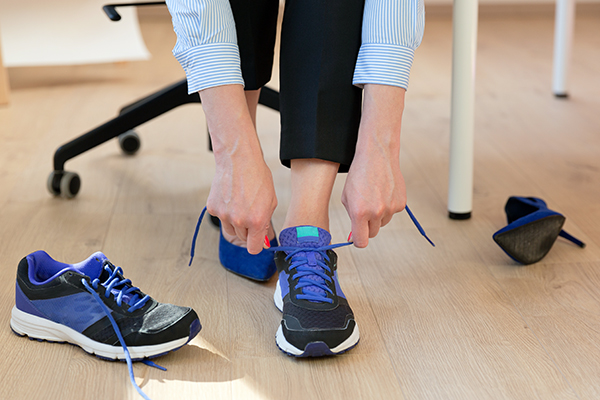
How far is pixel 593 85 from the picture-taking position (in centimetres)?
203

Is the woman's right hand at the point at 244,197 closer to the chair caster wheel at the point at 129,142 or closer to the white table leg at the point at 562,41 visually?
the chair caster wheel at the point at 129,142

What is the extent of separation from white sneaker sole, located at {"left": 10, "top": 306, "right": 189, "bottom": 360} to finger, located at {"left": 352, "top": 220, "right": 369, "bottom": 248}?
0.23 m

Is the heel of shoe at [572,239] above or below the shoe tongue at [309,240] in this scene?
below

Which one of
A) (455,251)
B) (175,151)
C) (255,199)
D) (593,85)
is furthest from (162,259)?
(593,85)

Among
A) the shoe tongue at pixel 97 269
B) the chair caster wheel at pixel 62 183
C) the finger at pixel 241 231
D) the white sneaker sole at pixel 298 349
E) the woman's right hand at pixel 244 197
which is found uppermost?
the woman's right hand at pixel 244 197

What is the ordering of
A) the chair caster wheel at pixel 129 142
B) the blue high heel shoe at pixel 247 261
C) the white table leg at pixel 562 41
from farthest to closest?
the white table leg at pixel 562 41
the chair caster wheel at pixel 129 142
the blue high heel shoe at pixel 247 261

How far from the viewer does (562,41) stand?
5.96 ft

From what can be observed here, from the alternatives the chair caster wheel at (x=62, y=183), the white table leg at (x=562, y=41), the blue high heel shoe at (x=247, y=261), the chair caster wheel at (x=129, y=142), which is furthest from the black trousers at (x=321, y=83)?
the white table leg at (x=562, y=41)

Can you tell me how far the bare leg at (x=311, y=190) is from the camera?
77 cm

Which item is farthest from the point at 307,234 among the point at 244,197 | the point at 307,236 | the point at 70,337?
the point at 70,337

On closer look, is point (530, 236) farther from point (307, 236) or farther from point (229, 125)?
point (229, 125)

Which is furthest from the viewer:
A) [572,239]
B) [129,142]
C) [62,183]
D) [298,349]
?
[129,142]

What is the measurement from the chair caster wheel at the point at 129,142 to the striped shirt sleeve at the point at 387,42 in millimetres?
860

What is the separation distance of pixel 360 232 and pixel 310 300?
0.10 m
